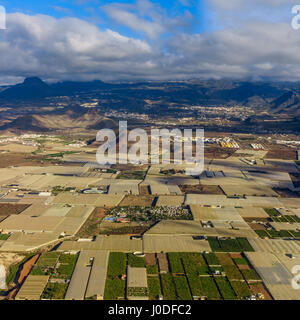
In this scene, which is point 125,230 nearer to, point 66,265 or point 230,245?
point 66,265

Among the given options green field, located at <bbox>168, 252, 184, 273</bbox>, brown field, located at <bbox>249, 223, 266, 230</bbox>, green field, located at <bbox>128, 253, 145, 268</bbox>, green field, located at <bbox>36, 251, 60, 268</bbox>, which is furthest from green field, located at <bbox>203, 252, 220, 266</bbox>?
green field, located at <bbox>36, 251, 60, 268</bbox>

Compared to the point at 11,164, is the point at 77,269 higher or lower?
lower

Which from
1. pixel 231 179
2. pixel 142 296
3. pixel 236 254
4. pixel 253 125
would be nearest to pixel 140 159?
pixel 231 179

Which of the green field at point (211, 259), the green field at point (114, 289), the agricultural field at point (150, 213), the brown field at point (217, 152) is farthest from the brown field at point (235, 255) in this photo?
the brown field at point (217, 152)

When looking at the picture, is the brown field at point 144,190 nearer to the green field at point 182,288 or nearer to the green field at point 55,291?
the green field at point 182,288

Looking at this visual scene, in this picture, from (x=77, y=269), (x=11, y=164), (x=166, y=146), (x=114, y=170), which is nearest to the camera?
(x=77, y=269)
